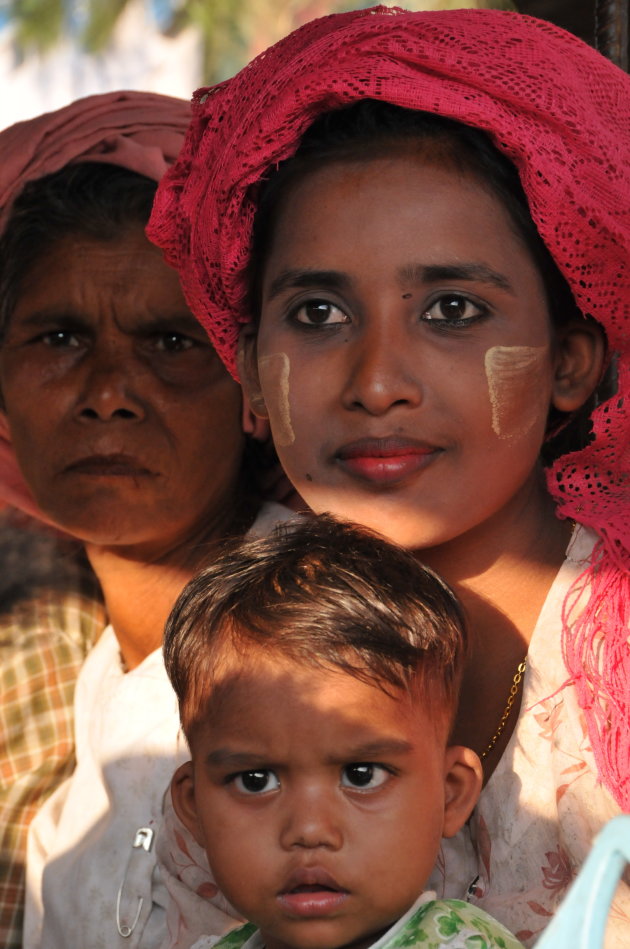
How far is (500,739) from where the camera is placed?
222 cm

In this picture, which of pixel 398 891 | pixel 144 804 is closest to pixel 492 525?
pixel 398 891

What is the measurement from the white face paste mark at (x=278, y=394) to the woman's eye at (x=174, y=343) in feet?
2.15

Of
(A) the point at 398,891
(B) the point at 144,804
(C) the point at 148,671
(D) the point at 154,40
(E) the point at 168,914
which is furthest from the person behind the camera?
(D) the point at 154,40

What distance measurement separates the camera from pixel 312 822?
1.76 m

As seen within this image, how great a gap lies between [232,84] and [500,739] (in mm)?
1238

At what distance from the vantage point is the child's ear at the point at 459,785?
6.32ft

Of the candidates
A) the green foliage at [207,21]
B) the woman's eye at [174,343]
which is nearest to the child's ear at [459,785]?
the woman's eye at [174,343]

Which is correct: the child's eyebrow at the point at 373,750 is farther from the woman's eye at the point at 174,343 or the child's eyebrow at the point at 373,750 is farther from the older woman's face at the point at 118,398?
the woman's eye at the point at 174,343

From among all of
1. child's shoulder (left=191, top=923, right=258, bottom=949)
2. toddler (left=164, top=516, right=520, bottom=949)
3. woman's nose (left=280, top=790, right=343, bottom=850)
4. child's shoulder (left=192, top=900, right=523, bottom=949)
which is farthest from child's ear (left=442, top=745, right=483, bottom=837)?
child's shoulder (left=191, top=923, right=258, bottom=949)

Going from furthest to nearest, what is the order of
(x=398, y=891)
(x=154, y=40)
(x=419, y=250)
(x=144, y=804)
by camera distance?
(x=154, y=40) < (x=144, y=804) < (x=419, y=250) < (x=398, y=891)

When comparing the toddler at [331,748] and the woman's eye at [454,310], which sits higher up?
the woman's eye at [454,310]

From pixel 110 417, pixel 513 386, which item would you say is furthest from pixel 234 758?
pixel 110 417

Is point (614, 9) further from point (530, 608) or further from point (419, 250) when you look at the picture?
point (530, 608)

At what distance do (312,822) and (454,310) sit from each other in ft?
2.85
